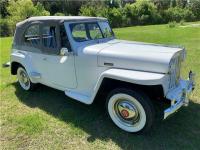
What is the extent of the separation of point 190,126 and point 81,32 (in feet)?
8.59

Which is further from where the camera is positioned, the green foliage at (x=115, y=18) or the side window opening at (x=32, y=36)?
the green foliage at (x=115, y=18)

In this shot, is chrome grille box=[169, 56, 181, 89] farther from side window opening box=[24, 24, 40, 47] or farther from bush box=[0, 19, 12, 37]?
bush box=[0, 19, 12, 37]

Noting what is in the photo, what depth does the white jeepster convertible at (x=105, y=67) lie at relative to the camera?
3.97 m

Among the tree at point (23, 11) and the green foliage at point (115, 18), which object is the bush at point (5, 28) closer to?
the tree at point (23, 11)

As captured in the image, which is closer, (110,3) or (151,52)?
(151,52)

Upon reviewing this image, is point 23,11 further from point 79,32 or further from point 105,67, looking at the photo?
point 105,67

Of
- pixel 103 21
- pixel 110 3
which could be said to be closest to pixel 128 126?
pixel 103 21

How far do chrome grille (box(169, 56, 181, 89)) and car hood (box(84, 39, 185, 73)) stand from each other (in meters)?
0.12

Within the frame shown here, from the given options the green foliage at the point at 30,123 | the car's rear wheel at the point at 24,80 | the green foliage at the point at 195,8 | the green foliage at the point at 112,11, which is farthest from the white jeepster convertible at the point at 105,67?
the green foliage at the point at 195,8

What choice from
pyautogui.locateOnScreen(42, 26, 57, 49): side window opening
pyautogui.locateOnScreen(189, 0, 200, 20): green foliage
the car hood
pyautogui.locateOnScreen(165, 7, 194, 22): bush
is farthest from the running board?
pyautogui.locateOnScreen(189, 0, 200, 20): green foliage

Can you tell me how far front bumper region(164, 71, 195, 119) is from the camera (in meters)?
3.95

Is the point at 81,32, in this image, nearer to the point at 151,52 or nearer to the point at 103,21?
the point at 103,21

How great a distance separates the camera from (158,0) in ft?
147

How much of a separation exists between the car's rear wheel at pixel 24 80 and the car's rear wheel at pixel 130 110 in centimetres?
262
